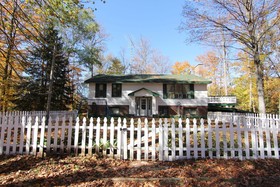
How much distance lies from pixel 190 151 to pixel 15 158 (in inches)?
202

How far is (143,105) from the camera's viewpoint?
68.8 ft

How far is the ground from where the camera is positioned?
12.1 ft

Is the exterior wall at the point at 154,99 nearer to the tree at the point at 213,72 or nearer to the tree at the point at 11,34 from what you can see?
the tree at the point at 11,34

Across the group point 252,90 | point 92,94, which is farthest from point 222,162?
point 252,90

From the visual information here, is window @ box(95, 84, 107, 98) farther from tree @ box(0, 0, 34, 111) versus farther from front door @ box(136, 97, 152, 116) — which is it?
tree @ box(0, 0, 34, 111)

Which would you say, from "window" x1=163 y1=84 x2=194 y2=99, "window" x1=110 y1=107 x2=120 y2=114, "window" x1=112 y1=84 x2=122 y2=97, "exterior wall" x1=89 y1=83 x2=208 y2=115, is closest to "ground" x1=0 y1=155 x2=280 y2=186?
"exterior wall" x1=89 y1=83 x2=208 y2=115

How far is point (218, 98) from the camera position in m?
22.0

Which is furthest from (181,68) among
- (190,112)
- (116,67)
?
(190,112)

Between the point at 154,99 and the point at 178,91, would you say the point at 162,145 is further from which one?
the point at 178,91

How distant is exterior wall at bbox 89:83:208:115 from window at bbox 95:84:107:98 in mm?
373

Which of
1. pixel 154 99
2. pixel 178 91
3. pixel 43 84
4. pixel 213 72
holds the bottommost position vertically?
pixel 154 99

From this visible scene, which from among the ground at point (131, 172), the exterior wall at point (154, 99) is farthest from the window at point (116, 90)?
the ground at point (131, 172)

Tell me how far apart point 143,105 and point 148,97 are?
1.14m

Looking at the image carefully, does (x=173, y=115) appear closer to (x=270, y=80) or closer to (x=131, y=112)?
(x=131, y=112)
